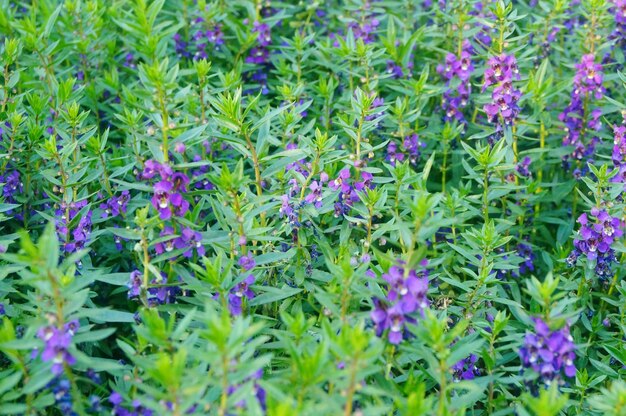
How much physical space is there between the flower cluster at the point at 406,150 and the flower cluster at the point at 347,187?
0.78 m

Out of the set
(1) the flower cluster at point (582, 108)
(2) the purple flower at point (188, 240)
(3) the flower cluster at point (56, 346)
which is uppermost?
(3) the flower cluster at point (56, 346)

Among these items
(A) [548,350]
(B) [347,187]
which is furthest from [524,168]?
(A) [548,350]

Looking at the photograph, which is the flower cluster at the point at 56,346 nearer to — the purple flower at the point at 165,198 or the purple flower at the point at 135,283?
the purple flower at the point at 135,283

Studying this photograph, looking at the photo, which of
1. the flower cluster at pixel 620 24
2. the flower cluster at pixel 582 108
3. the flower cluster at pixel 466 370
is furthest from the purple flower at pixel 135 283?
the flower cluster at pixel 620 24

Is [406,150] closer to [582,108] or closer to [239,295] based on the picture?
[582,108]

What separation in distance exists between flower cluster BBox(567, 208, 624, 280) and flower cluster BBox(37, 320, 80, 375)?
2.80 metres

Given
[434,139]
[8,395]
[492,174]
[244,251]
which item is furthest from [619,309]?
[8,395]

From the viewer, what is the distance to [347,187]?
4.55 m

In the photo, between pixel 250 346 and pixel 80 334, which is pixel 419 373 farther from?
pixel 80 334

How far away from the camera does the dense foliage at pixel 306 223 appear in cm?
338

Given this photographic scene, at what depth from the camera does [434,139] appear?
18.7ft

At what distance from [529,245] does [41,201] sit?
303 centimetres

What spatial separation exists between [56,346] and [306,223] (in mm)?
1592

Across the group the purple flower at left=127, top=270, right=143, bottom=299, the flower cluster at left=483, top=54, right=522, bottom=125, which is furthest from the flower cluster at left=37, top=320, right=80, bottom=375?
the flower cluster at left=483, top=54, right=522, bottom=125
